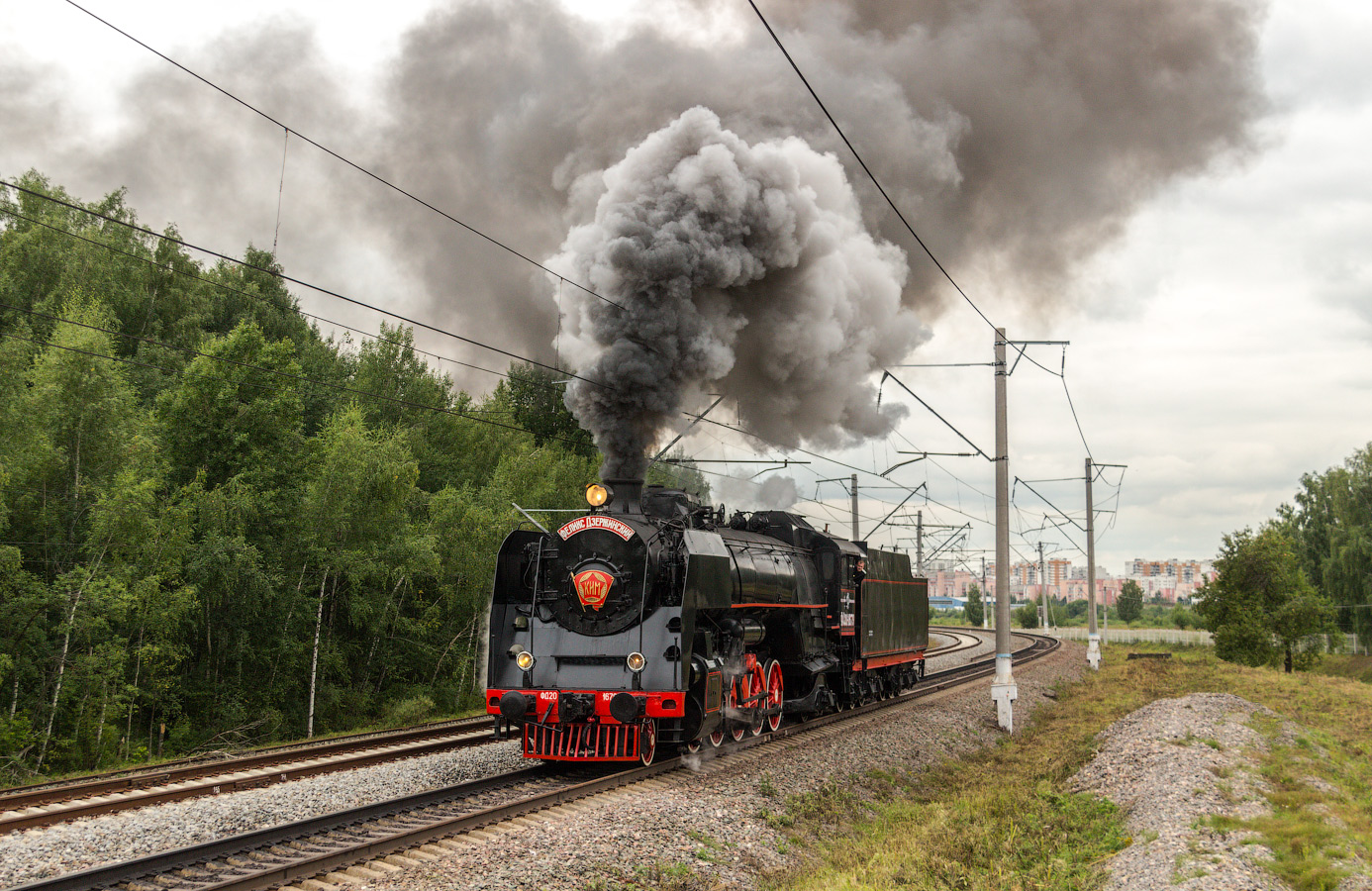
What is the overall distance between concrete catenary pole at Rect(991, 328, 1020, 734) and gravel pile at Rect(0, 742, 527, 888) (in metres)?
9.65

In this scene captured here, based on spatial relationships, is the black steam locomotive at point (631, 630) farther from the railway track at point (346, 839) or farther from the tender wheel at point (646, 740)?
the railway track at point (346, 839)

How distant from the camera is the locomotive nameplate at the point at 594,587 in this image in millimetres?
10438

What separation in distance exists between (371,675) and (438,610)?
7.62 feet

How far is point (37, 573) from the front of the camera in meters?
16.4

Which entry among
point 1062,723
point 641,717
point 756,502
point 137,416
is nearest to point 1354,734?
point 1062,723

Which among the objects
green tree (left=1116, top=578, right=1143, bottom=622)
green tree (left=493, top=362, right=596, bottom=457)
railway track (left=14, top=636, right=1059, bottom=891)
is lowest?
railway track (left=14, top=636, right=1059, bottom=891)

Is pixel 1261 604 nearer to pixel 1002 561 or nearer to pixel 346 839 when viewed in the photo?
pixel 1002 561

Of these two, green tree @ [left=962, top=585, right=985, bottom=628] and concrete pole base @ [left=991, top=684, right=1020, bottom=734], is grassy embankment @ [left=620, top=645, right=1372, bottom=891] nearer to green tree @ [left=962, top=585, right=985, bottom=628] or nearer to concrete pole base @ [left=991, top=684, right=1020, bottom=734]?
concrete pole base @ [left=991, top=684, right=1020, bottom=734]

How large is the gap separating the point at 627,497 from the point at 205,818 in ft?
18.7

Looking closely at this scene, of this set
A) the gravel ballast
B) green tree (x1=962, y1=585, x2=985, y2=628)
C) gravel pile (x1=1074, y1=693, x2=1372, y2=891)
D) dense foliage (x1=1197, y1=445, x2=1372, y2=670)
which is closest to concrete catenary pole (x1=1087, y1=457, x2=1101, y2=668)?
dense foliage (x1=1197, y1=445, x2=1372, y2=670)

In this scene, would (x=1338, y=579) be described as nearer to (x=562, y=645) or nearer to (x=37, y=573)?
(x=562, y=645)

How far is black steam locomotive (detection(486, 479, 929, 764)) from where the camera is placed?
398 inches

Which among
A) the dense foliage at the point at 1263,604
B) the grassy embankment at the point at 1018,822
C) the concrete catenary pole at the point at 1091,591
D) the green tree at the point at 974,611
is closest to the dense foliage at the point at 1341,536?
the dense foliage at the point at 1263,604

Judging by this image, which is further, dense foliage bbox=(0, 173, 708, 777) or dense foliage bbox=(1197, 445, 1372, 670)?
dense foliage bbox=(1197, 445, 1372, 670)
